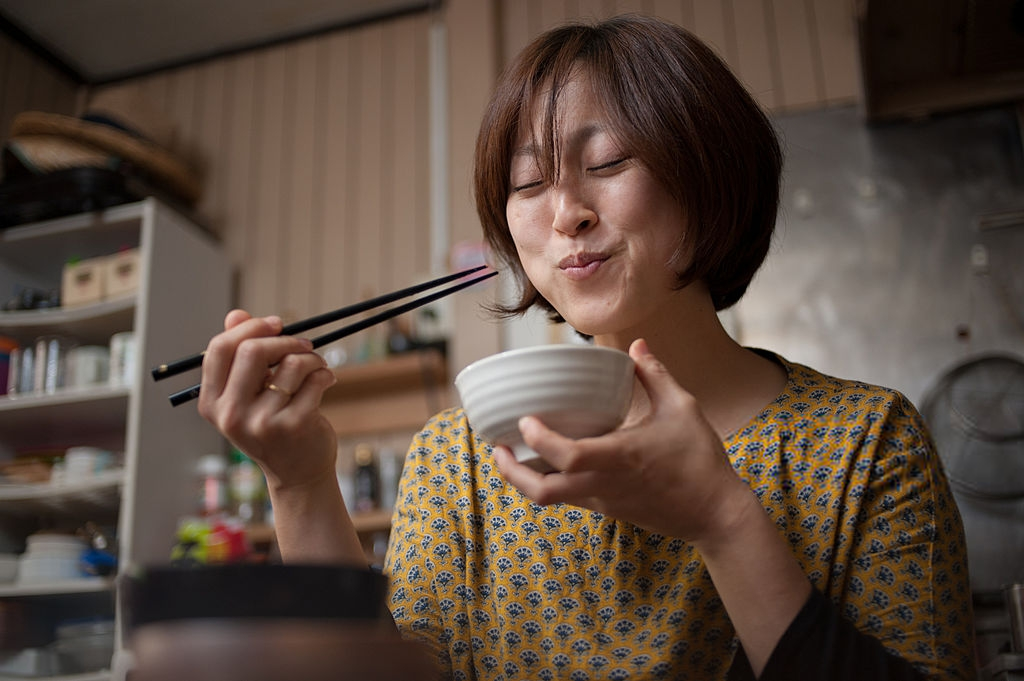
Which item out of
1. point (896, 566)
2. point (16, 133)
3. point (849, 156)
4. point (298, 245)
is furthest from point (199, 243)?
point (896, 566)

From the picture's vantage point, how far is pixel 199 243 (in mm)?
3613

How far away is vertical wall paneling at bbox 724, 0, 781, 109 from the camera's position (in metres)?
3.26

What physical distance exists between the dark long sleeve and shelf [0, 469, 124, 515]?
9.15 feet

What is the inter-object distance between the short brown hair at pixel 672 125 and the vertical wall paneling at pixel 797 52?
2160 millimetres

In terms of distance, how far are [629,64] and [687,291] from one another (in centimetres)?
29

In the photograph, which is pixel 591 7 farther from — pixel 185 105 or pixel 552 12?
pixel 185 105

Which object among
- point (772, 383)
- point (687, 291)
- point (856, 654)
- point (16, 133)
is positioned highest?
point (16, 133)

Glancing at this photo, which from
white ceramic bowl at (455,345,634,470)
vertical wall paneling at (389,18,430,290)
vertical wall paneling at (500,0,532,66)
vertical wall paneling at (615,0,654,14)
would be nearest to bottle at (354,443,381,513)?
vertical wall paneling at (389,18,430,290)

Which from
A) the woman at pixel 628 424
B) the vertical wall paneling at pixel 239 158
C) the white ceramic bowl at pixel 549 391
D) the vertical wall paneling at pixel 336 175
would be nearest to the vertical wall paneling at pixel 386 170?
the vertical wall paneling at pixel 336 175

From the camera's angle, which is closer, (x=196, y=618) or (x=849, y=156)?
(x=196, y=618)

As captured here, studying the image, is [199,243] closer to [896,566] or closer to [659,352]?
[659,352]

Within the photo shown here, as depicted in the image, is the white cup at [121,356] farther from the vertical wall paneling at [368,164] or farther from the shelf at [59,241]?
the vertical wall paneling at [368,164]

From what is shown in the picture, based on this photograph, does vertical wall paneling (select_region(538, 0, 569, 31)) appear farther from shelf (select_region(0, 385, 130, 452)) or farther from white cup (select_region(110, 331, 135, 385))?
shelf (select_region(0, 385, 130, 452))

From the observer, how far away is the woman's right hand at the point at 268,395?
0.87 m
